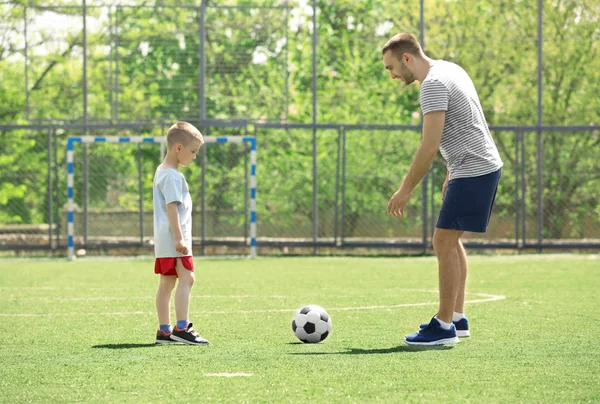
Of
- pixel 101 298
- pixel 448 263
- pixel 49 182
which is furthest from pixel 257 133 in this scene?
pixel 448 263

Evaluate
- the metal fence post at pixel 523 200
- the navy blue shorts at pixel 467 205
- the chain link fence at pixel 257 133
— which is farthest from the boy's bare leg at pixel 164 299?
the metal fence post at pixel 523 200

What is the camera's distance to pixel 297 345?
20.3 feet

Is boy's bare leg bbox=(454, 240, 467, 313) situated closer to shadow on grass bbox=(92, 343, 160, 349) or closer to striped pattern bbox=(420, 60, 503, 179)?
striped pattern bbox=(420, 60, 503, 179)

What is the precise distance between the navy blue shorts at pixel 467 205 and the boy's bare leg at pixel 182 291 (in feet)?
4.81

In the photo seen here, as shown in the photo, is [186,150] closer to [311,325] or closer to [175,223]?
[175,223]

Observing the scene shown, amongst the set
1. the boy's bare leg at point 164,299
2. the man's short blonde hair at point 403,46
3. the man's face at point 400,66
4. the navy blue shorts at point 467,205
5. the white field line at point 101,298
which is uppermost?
the man's short blonde hair at point 403,46

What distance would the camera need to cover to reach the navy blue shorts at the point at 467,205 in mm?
6152

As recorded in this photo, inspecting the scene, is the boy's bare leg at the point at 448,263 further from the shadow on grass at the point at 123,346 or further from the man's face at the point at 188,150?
the shadow on grass at the point at 123,346

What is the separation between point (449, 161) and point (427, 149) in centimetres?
26

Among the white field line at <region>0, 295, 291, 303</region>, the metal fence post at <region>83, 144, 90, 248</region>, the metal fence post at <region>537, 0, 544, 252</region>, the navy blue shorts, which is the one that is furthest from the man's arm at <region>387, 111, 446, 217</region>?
the metal fence post at <region>83, 144, 90, 248</region>

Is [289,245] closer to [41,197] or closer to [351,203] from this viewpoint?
[351,203]

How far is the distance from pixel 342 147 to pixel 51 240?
196 inches

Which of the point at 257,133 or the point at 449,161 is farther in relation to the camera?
the point at 257,133

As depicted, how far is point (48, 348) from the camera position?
19.9 feet
